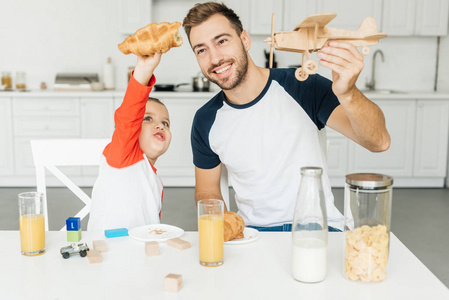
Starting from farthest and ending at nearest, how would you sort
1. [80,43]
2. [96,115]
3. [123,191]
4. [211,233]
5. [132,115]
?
1. [80,43]
2. [96,115]
3. [123,191]
4. [132,115]
5. [211,233]

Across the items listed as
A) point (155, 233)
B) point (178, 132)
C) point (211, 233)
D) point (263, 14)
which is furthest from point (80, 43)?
point (211, 233)

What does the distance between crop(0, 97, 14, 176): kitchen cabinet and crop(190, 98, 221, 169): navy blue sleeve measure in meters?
3.04

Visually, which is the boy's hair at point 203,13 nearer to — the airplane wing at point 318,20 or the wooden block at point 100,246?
the airplane wing at point 318,20

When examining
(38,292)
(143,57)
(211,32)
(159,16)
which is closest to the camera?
(38,292)

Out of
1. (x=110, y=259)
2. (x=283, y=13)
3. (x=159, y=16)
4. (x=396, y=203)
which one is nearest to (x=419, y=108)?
(x=396, y=203)

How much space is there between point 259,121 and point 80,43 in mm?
3581

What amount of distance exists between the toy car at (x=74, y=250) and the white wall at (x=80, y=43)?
3.84 meters

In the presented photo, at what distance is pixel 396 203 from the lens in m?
3.96

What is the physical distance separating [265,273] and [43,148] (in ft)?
3.46

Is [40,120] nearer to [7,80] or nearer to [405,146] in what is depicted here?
[7,80]

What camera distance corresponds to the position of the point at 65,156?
1.72 meters

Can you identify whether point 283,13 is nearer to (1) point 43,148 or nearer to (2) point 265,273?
(1) point 43,148

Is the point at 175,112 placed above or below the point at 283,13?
below

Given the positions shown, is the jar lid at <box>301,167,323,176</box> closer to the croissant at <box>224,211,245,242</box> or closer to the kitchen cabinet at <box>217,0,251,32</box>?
the croissant at <box>224,211,245,242</box>
